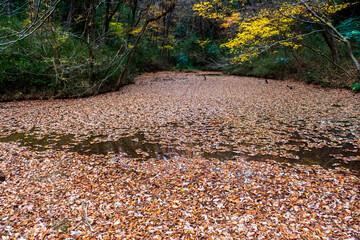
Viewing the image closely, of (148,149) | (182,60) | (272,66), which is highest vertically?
(182,60)

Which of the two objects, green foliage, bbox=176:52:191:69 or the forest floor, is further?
green foliage, bbox=176:52:191:69

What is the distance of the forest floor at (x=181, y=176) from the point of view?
3.59 meters

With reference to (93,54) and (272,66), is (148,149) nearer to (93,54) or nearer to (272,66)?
(93,54)

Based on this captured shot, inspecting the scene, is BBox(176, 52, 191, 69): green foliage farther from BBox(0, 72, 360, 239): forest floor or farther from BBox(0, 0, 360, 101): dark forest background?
BBox(0, 72, 360, 239): forest floor

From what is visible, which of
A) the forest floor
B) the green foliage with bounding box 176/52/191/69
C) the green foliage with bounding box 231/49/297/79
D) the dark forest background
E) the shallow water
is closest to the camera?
the forest floor

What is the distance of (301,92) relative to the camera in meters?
15.4

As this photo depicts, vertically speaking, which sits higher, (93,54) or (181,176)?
(93,54)

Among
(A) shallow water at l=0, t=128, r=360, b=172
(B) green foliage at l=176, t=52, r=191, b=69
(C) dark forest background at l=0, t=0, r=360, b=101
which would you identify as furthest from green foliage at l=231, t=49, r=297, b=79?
(A) shallow water at l=0, t=128, r=360, b=172

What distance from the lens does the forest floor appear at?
3.59m

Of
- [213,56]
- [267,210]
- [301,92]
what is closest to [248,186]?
[267,210]

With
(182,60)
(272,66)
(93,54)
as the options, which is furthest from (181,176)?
(182,60)

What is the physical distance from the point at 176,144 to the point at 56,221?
3.97 m

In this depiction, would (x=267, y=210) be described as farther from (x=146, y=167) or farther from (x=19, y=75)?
(x=19, y=75)

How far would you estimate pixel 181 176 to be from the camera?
511 cm
